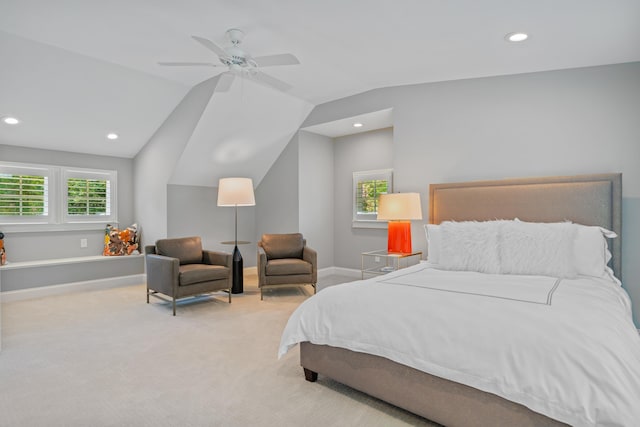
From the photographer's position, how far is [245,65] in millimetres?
3600


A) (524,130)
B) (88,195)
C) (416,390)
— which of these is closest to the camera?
(416,390)

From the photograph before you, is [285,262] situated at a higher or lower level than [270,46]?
lower

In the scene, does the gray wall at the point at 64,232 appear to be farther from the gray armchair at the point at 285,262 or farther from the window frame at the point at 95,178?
the gray armchair at the point at 285,262

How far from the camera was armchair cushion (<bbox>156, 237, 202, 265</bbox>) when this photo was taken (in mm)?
4602

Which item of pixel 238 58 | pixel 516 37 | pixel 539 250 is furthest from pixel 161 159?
pixel 539 250

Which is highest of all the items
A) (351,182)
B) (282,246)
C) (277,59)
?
(277,59)

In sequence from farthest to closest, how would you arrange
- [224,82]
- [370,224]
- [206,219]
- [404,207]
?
[206,219] → [370,224] → [224,82] → [404,207]

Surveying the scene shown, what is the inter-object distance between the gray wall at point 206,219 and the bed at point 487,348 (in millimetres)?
3872

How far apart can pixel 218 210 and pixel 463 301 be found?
16.7 ft

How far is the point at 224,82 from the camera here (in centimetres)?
458

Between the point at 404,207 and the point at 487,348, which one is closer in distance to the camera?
the point at 487,348

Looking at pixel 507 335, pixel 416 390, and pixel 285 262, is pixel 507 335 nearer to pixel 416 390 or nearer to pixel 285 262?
pixel 416 390

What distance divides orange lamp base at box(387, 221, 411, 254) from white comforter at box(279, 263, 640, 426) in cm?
172

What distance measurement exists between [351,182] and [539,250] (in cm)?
373
